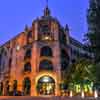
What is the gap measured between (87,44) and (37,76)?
36.8 metres

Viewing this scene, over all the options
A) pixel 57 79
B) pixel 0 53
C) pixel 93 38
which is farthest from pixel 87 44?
pixel 0 53

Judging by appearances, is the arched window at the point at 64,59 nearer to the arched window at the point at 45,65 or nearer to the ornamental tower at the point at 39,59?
the ornamental tower at the point at 39,59

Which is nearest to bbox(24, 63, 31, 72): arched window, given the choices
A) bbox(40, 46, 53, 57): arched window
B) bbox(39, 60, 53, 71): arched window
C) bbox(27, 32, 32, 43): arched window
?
bbox(39, 60, 53, 71): arched window

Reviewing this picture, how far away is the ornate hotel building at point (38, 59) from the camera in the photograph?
54344 mm

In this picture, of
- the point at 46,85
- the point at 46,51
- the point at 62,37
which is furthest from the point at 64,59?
the point at 46,85

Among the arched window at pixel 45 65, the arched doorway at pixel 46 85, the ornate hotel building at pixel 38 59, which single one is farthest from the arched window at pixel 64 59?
the arched doorway at pixel 46 85

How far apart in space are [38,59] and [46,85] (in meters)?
5.15

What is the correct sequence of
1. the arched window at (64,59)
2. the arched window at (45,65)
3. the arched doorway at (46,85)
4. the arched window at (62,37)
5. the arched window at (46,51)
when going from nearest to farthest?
1. the arched doorway at (46,85)
2. the arched window at (45,65)
3. the arched window at (46,51)
4. the arched window at (64,59)
5. the arched window at (62,37)

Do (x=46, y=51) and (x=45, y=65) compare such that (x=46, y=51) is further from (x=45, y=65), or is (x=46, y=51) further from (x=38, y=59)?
(x=45, y=65)

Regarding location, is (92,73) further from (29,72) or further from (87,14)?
(29,72)

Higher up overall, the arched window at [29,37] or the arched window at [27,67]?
the arched window at [29,37]

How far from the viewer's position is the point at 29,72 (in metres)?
55.1

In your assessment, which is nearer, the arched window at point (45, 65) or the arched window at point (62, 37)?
the arched window at point (45, 65)

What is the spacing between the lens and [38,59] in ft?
180
